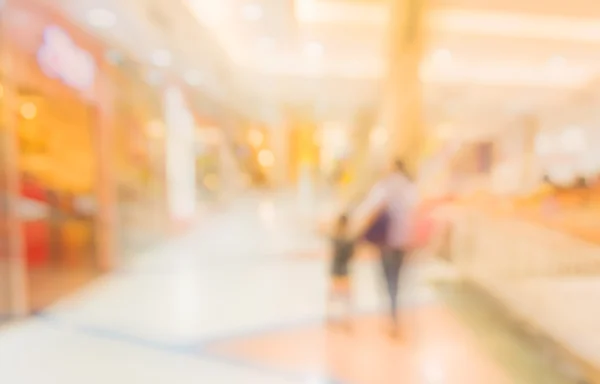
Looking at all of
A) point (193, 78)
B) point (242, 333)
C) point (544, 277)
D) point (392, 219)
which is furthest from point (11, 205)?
point (544, 277)

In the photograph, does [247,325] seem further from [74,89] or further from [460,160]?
[74,89]

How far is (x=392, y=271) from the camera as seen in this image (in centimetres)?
294

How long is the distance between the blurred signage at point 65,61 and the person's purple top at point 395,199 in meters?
2.50

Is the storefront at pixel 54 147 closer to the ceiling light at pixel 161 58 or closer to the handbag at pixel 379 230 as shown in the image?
the ceiling light at pixel 161 58

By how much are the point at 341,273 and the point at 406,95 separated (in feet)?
3.98

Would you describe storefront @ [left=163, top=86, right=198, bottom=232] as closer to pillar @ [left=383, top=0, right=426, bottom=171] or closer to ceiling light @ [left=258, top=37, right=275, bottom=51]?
ceiling light @ [left=258, top=37, right=275, bottom=51]

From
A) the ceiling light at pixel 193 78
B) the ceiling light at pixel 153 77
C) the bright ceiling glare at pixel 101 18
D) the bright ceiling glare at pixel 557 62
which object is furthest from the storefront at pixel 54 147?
the bright ceiling glare at pixel 557 62

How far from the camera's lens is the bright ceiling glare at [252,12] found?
3197 mm

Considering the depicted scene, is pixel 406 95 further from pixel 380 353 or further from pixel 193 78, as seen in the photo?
pixel 193 78

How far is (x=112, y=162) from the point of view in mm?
4398

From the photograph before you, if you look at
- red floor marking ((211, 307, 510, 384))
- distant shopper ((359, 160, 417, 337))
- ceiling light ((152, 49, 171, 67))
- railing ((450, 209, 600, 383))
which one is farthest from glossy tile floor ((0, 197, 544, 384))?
ceiling light ((152, 49, 171, 67))

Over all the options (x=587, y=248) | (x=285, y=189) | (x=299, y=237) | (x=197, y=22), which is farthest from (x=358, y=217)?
(x=197, y=22)

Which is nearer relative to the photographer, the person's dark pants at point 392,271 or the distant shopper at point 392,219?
the distant shopper at point 392,219

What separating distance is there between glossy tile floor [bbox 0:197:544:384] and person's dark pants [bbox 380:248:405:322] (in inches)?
3.9
